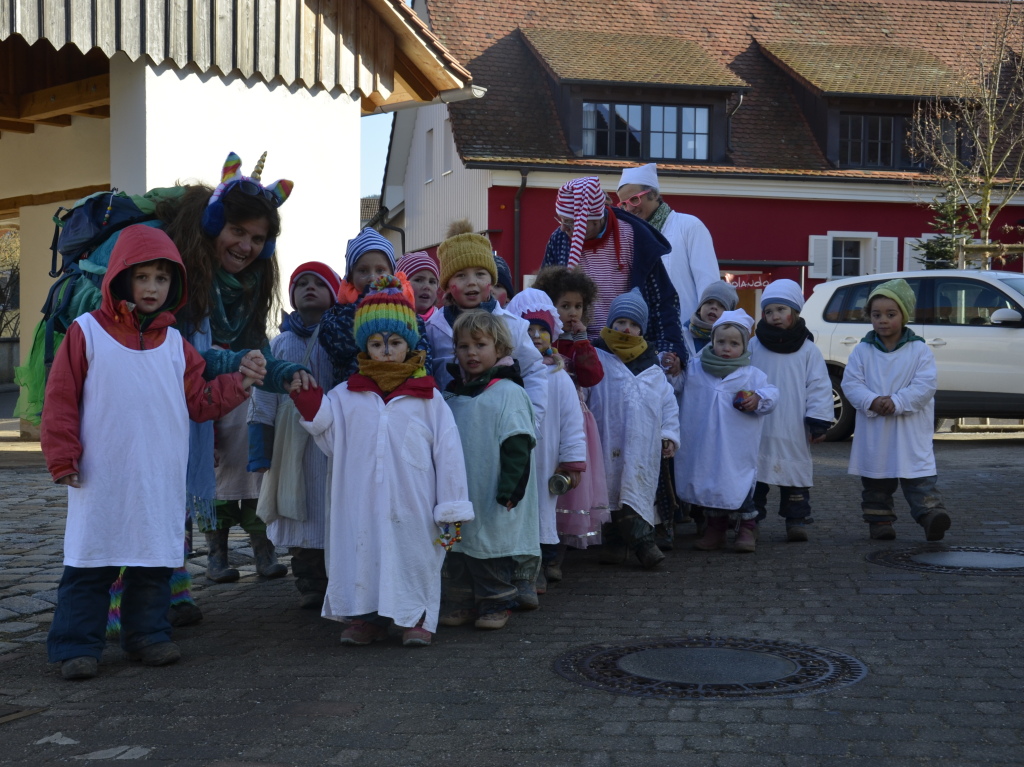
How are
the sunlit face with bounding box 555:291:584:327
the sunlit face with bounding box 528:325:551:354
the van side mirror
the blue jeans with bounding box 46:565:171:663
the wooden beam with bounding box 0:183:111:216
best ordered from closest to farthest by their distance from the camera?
the blue jeans with bounding box 46:565:171:663 < the sunlit face with bounding box 528:325:551:354 < the sunlit face with bounding box 555:291:584:327 < the van side mirror < the wooden beam with bounding box 0:183:111:216

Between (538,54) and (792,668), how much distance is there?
23671 mm

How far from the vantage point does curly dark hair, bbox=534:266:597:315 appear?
6656mm

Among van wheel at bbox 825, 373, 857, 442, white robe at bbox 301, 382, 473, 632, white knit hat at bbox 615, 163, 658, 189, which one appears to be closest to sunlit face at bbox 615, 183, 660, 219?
white knit hat at bbox 615, 163, 658, 189

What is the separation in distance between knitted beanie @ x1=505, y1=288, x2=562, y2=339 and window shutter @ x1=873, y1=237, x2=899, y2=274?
22.1 m

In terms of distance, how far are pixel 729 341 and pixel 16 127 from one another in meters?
10.5

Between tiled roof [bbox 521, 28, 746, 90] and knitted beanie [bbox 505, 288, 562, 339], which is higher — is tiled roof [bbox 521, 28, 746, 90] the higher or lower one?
the higher one

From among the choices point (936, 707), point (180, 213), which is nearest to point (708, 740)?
point (936, 707)

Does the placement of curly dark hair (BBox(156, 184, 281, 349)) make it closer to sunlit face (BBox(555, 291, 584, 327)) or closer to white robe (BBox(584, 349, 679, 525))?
sunlit face (BBox(555, 291, 584, 327))

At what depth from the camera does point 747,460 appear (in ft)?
24.6

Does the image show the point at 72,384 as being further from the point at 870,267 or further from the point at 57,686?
the point at 870,267

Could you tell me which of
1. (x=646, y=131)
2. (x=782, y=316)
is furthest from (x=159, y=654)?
(x=646, y=131)

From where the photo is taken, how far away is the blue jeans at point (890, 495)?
25.6 ft

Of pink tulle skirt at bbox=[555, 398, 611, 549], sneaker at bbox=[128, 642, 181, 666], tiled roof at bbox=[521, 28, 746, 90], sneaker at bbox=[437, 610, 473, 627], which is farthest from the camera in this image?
tiled roof at bbox=[521, 28, 746, 90]

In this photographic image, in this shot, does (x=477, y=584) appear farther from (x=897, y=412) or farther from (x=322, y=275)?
(x=897, y=412)
